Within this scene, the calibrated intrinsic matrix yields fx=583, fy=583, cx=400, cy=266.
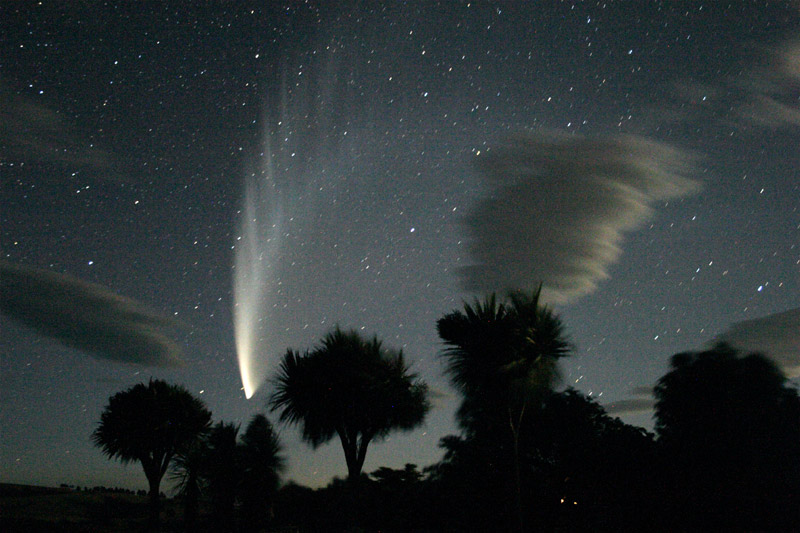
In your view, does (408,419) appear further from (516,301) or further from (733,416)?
(733,416)

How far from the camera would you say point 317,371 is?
1927 centimetres

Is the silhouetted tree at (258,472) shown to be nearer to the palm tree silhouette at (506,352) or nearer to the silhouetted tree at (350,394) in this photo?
the silhouetted tree at (350,394)

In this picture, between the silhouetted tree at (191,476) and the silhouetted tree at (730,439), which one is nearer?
the silhouetted tree at (730,439)

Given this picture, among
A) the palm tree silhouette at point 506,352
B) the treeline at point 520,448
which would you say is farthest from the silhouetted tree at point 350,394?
the palm tree silhouette at point 506,352

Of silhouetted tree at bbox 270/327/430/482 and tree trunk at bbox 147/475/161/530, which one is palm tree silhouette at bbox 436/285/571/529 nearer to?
silhouetted tree at bbox 270/327/430/482

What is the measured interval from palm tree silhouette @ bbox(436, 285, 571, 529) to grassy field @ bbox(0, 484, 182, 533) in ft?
59.8

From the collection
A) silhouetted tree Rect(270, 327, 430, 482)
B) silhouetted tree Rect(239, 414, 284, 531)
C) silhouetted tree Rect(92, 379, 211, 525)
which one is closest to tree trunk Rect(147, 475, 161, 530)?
silhouetted tree Rect(92, 379, 211, 525)

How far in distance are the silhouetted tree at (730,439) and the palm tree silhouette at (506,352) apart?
562 cm

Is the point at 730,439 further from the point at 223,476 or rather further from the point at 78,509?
the point at 78,509

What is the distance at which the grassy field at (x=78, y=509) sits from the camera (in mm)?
27562

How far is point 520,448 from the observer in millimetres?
21750

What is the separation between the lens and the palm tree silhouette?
49.0ft

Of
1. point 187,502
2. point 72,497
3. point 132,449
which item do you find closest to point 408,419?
point 187,502

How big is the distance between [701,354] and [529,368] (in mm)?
9033
